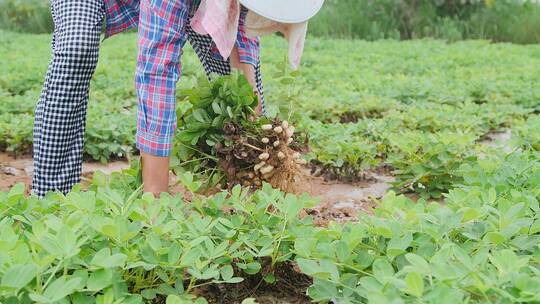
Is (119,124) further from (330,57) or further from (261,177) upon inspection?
(330,57)

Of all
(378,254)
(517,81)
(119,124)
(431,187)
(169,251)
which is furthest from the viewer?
(517,81)

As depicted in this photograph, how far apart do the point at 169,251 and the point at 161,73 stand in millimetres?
913

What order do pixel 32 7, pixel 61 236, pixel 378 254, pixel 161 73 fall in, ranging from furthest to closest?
pixel 32 7 < pixel 161 73 < pixel 378 254 < pixel 61 236

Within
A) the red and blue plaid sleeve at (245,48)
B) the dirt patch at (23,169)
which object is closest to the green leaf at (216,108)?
the red and blue plaid sleeve at (245,48)

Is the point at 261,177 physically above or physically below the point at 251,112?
below

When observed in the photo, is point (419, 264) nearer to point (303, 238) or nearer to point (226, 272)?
point (303, 238)

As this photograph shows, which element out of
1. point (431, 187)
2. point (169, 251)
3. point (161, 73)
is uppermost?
point (161, 73)

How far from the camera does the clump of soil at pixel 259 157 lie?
110 inches

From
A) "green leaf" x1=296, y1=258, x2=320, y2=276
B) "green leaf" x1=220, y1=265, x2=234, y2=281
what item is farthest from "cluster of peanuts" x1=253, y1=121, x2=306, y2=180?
"green leaf" x1=296, y1=258, x2=320, y2=276

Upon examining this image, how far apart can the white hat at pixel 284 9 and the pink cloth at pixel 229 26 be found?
0.29ft

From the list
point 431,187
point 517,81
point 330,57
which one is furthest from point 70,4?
point 330,57

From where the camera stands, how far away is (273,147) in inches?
112

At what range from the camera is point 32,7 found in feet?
46.3

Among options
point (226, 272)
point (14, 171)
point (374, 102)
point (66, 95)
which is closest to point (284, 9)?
point (66, 95)
